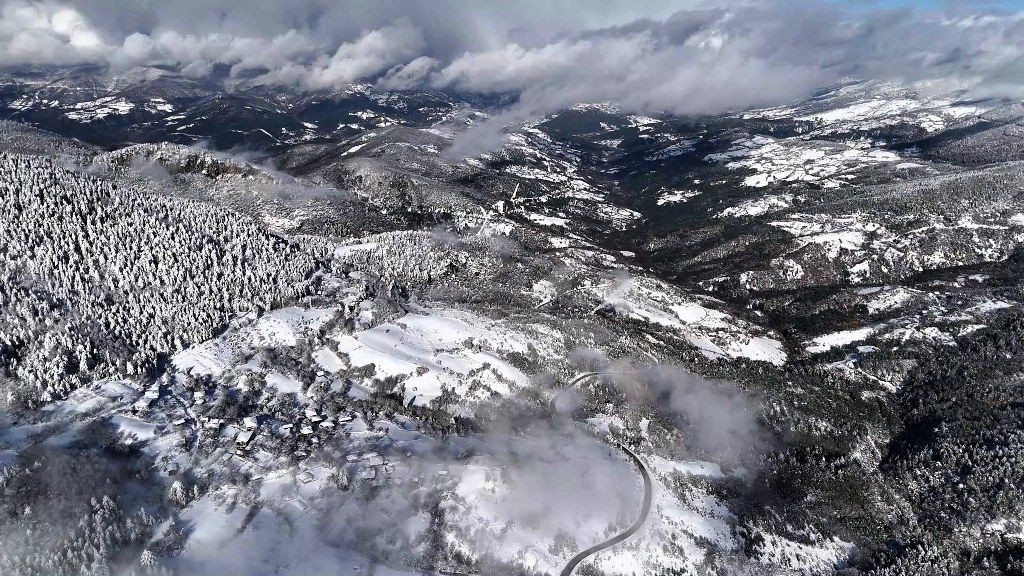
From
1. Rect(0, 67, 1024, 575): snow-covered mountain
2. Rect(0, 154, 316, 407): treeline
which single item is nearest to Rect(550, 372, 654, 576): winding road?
Rect(0, 67, 1024, 575): snow-covered mountain

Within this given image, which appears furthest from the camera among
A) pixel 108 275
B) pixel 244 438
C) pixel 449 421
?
A: pixel 108 275

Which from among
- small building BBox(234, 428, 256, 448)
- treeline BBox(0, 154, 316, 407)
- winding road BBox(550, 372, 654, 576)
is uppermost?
treeline BBox(0, 154, 316, 407)

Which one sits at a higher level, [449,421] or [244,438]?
[244,438]

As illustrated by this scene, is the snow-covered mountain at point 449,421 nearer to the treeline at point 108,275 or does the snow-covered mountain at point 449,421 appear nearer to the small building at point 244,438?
the small building at point 244,438

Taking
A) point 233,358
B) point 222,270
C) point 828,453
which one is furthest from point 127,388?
point 828,453

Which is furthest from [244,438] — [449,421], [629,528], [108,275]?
[108,275]

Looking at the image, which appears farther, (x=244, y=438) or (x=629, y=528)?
(x=244, y=438)

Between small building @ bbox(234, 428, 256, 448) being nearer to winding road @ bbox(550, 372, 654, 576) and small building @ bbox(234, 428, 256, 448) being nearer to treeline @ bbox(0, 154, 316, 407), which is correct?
treeline @ bbox(0, 154, 316, 407)

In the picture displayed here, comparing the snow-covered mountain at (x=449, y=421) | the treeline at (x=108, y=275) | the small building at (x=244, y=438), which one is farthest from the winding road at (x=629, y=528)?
the treeline at (x=108, y=275)

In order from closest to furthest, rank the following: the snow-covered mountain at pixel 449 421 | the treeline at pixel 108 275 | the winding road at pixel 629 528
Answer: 1. the snow-covered mountain at pixel 449 421
2. the winding road at pixel 629 528
3. the treeline at pixel 108 275

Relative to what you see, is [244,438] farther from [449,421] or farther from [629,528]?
[629,528]

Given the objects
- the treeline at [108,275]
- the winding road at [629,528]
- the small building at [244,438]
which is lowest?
the winding road at [629,528]
